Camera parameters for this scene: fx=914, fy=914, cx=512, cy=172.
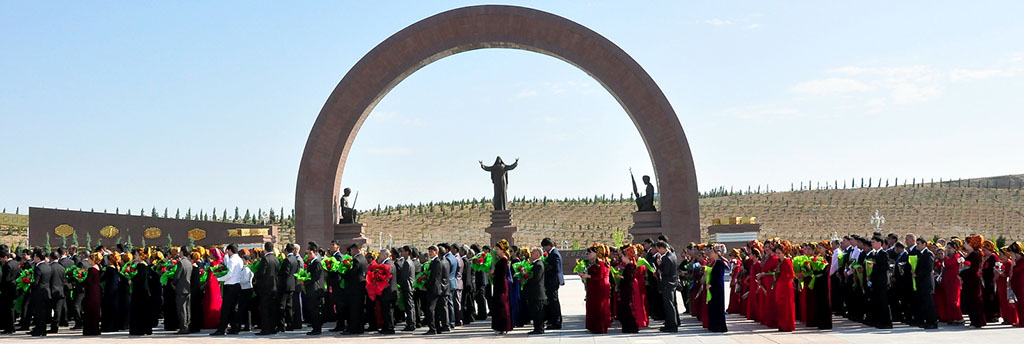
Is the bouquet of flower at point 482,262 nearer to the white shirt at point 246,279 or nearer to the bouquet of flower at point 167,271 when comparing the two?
the white shirt at point 246,279

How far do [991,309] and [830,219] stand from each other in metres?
57.6

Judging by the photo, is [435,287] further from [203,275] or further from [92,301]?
[92,301]

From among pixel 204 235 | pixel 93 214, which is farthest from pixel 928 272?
pixel 93 214

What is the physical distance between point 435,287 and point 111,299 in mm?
5398

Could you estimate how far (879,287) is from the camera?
13.1 metres

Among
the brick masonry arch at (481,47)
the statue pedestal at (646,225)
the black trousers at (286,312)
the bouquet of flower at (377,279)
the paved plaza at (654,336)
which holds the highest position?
the brick masonry arch at (481,47)

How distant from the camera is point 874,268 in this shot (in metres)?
13.3

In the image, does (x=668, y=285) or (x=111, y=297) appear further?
(x=111, y=297)

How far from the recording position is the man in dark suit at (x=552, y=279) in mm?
13484

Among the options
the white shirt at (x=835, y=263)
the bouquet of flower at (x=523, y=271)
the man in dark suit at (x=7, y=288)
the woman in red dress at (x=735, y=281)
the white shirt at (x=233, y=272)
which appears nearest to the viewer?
the bouquet of flower at (x=523, y=271)

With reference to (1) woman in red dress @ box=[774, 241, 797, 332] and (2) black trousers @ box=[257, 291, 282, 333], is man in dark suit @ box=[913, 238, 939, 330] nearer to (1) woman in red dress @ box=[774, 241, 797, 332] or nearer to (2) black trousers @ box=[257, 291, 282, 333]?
(1) woman in red dress @ box=[774, 241, 797, 332]

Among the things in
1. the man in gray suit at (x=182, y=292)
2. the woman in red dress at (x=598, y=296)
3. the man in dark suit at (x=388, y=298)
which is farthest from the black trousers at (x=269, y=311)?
the woman in red dress at (x=598, y=296)

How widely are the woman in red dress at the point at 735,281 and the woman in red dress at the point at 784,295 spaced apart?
5.53ft

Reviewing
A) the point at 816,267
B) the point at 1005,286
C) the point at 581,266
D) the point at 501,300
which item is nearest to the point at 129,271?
the point at 501,300
